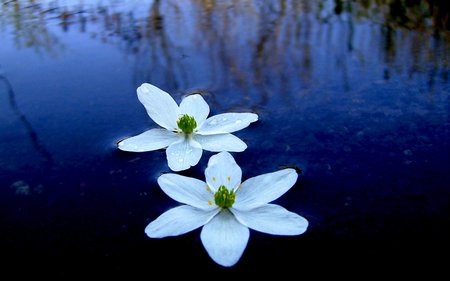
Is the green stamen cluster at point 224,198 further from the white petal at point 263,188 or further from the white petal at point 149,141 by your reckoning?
the white petal at point 149,141

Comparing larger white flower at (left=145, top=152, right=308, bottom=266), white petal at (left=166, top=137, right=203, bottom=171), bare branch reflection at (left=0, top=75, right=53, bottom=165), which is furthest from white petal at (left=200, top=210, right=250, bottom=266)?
bare branch reflection at (left=0, top=75, right=53, bottom=165)

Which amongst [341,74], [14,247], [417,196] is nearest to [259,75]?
[341,74]

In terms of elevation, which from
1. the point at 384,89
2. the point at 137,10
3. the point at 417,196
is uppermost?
the point at 137,10

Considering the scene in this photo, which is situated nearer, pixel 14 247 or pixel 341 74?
pixel 14 247

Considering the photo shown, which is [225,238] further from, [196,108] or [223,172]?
[196,108]

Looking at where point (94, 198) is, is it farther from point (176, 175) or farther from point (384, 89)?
point (384, 89)

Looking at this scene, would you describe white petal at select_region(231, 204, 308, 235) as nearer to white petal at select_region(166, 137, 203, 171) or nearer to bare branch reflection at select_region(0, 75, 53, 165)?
white petal at select_region(166, 137, 203, 171)
